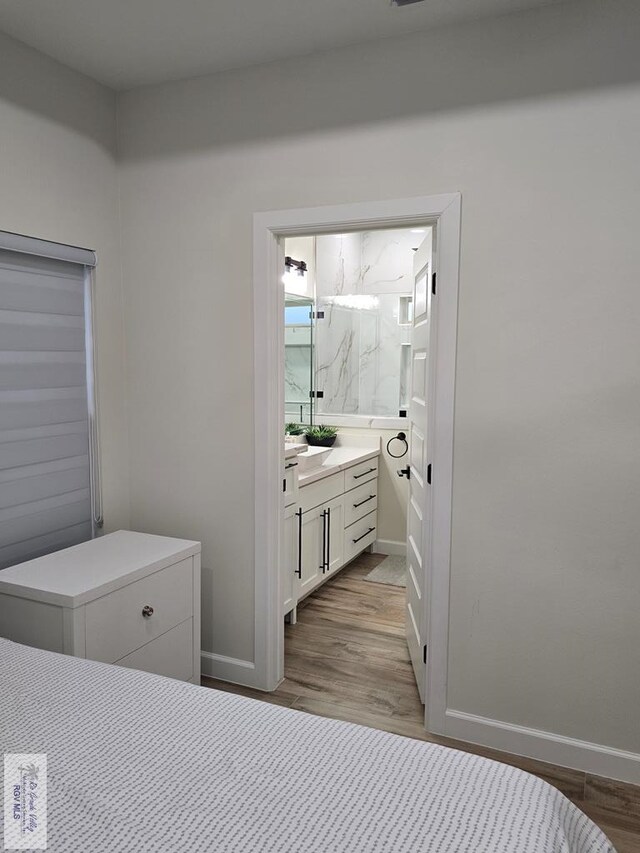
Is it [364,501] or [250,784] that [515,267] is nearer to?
[250,784]

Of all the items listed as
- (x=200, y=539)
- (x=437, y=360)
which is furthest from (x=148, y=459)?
(x=437, y=360)

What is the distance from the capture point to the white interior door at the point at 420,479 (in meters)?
2.66

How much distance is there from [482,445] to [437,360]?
1.22ft

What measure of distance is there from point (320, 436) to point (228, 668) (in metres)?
2.12

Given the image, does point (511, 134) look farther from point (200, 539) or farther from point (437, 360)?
point (200, 539)

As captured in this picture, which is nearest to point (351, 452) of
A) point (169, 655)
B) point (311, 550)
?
point (311, 550)

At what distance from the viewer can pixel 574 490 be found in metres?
2.32

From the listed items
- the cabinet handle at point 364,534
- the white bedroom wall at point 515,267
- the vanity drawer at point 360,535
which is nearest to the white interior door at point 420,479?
the white bedroom wall at point 515,267

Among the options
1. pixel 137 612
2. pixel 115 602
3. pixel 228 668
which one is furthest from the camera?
pixel 228 668

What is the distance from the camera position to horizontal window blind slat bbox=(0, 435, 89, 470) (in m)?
2.51

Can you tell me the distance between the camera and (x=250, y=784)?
1232 millimetres

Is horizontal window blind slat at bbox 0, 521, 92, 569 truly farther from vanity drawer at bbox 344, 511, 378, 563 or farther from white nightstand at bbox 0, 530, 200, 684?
vanity drawer at bbox 344, 511, 378, 563

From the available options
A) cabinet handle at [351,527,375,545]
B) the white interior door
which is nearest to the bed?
the white interior door

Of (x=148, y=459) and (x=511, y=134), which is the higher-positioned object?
(x=511, y=134)
